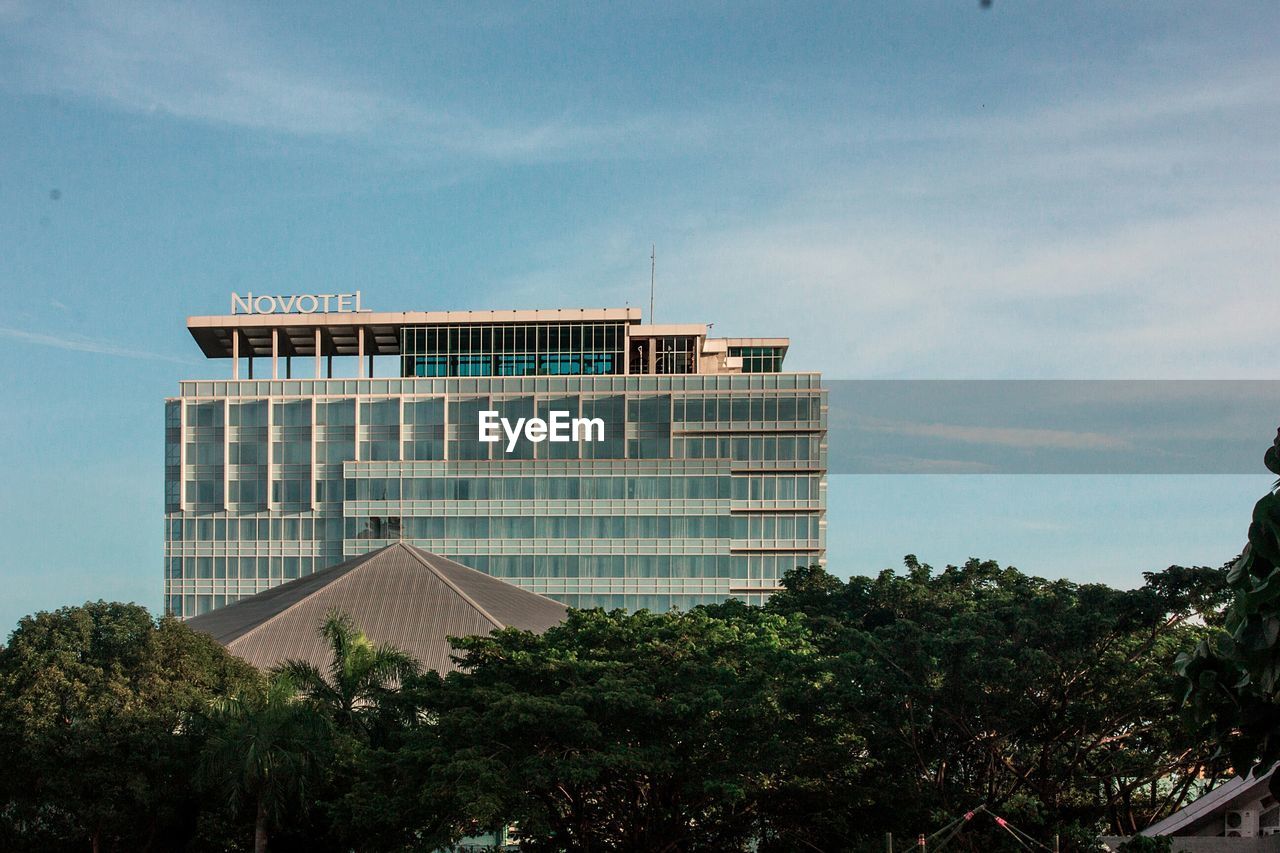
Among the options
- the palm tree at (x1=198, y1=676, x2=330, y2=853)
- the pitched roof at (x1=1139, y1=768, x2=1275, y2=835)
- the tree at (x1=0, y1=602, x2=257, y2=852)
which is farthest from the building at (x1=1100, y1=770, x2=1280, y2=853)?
the tree at (x1=0, y1=602, x2=257, y2=852)

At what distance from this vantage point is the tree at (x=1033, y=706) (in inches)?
1501

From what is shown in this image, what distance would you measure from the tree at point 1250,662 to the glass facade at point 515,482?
9081 centimetres

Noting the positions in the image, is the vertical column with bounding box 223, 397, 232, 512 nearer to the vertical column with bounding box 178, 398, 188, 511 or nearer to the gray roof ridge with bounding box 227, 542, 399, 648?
the vertical column with bounding box 178, 398, 188, 511

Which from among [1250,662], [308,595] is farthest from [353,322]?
[1250,662]

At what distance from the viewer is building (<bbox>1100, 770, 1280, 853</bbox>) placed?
2520cm

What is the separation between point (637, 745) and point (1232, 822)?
17442 millimetres

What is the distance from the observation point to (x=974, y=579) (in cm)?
5544

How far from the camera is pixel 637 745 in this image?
39406mm

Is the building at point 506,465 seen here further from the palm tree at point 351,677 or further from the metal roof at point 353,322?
the palm tree at point 351,677

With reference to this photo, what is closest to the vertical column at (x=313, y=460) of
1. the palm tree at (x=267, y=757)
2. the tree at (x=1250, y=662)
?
the palm tree at (x=267, y=757)

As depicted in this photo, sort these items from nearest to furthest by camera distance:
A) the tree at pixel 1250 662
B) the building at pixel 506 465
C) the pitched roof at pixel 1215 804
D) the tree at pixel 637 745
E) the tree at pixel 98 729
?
the tree at pixel 1250 662 → the pitched roof at pixel 1215 804 → the tree at pixel 637 745 → the tree at pixel 98 729 → the building at pixel 506 465

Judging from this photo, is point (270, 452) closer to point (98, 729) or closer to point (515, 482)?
point (515, 482)

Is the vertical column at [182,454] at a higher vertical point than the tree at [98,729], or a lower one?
higher

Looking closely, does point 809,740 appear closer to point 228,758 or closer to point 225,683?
point 228,758
